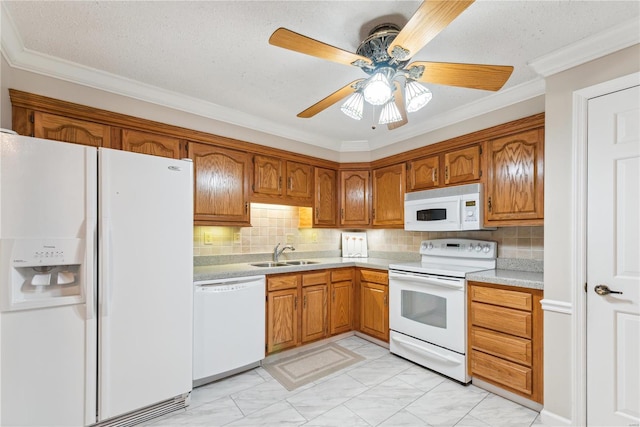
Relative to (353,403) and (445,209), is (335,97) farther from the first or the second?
(353,403)

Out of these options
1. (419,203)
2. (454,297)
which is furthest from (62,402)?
(419,203)

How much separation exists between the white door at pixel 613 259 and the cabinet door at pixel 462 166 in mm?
921

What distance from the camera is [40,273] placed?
163 cm

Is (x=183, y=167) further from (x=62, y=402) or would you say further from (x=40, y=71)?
(x=62, y=402)

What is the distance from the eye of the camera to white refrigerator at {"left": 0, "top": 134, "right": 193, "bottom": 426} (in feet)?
5.05

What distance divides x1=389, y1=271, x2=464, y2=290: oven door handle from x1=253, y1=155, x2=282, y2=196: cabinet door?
1.48 meters

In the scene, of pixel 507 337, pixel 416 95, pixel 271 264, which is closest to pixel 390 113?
pixel 416 95

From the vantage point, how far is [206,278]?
2.36 metres

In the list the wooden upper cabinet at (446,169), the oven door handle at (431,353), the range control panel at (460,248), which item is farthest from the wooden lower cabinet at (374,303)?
the wooden upper cabinet at (446,169)

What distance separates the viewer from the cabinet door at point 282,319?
9.07ft

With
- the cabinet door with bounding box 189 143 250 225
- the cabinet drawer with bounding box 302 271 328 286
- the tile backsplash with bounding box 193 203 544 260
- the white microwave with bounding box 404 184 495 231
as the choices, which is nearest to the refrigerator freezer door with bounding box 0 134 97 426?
the cabinet door with bounding box 189 143 250 225

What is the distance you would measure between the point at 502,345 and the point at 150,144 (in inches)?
123

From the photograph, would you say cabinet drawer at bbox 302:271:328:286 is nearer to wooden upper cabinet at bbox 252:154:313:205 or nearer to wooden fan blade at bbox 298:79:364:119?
wooden upper cabinet at bbox 252:154:313:205

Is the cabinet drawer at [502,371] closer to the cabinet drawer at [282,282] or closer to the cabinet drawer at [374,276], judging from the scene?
the cabinet drawer at [374,276]
